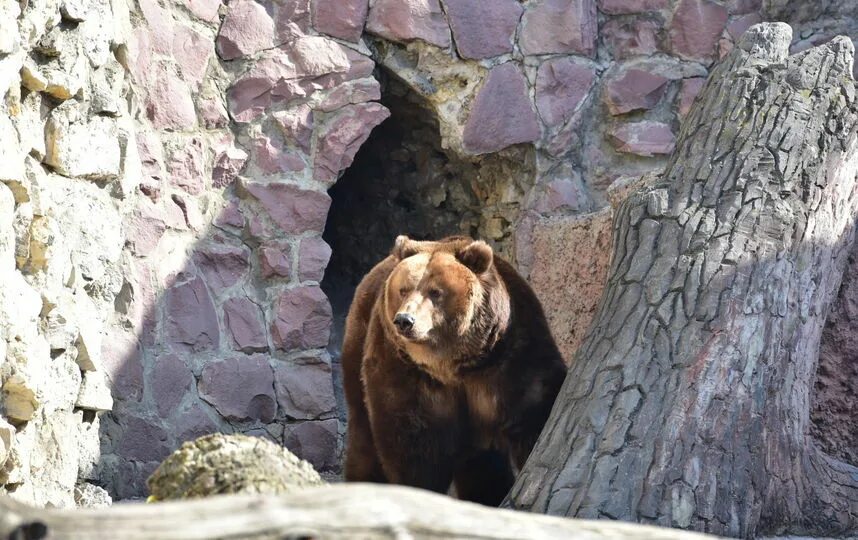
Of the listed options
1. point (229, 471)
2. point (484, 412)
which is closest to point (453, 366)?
point (484, 412)

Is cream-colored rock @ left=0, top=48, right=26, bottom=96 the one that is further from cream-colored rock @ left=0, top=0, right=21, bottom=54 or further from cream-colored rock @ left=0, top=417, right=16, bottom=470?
cream-colored rock @ left=0, top=417, right=16, bottom=470

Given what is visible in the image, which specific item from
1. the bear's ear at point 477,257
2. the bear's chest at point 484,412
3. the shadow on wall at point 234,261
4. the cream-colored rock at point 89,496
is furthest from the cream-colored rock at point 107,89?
the bear's chest at point 484,412

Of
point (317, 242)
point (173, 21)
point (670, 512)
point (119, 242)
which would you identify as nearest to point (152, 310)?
point (119, 242)

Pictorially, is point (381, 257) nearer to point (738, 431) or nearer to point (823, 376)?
point (823, 376)

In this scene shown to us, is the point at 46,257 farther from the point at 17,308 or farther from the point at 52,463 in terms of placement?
the point at 52,463

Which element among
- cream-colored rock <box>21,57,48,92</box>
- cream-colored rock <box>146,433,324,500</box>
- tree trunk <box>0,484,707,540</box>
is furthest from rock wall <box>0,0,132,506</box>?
tree trunk <box>0,484,707,540</box>

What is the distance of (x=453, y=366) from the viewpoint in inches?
182

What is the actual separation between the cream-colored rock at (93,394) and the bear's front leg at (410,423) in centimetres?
113

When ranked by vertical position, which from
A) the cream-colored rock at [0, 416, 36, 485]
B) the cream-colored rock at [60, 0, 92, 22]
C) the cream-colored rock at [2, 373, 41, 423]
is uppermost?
the cream-colored rock at [60, 0, 92, 22]

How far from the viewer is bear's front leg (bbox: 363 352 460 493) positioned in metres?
4.61

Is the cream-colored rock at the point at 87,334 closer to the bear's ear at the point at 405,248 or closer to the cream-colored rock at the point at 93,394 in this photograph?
the cream-colored rock at the point at 93,394

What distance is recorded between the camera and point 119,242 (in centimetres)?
531

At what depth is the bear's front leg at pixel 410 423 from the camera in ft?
15.1

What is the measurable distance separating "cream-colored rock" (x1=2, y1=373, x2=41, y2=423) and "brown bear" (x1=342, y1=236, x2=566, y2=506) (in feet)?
4.34
